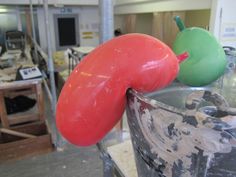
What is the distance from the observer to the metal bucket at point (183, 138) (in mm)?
272

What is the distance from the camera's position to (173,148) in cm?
32

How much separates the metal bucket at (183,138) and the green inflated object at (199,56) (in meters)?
0.24

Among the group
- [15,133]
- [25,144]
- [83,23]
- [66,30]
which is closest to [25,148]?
[25,144]

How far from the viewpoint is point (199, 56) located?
1.83ft

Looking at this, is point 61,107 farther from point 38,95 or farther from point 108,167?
point 38,95

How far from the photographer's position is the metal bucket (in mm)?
272

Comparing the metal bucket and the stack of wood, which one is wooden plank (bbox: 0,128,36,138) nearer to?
the stack of wood

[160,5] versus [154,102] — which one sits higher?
[160,5]

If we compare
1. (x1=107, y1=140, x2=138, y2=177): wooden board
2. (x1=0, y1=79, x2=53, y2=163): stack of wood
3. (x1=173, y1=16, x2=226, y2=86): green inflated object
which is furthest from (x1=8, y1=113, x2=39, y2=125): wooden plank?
(x1=173, y1=16, x2=226, y2=86): green inflated object

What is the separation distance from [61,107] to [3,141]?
2.38 m

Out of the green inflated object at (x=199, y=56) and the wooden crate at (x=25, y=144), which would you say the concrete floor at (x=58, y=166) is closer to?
the wooden crate at (x=25, y=144)

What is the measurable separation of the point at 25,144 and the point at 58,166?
410 millimetres

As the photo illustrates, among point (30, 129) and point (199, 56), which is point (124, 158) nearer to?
point (199, 56)

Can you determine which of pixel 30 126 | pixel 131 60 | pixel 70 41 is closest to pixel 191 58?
pixel 131 60
